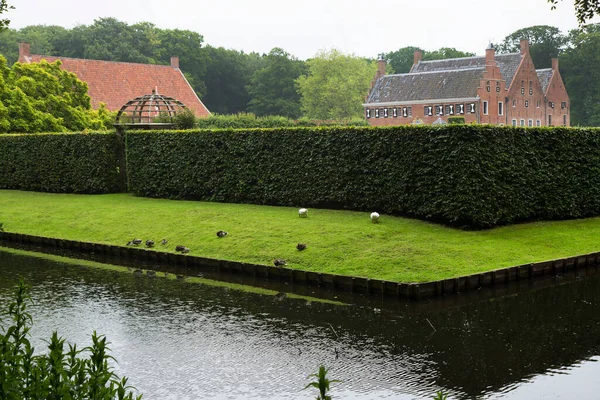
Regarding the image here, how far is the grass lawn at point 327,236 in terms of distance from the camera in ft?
52.5

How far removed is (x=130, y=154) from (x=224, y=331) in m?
18.4

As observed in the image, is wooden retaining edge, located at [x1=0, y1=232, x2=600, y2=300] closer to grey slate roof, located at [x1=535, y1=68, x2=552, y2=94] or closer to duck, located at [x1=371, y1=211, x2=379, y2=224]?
duck, located at [x1=371, y1=211, x2=379, y2=224]

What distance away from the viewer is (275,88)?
326 ft

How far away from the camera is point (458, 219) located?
61.9ft

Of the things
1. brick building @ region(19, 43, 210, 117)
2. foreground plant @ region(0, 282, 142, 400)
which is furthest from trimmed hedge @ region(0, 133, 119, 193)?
foreground plant @ region(0, 282, 142, 400)

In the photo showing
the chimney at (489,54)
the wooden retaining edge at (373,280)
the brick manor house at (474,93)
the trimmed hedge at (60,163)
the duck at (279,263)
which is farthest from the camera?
the chimney at (489,54)

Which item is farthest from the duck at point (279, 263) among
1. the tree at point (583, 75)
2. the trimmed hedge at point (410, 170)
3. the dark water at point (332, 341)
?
the tree at point (583, 75)

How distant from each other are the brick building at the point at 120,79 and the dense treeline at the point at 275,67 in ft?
72.8

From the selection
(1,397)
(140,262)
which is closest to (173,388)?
(1,397)

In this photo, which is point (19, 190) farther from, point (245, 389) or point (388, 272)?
point (245, 389)

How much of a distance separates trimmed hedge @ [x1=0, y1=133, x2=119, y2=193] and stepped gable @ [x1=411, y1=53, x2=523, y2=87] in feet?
187

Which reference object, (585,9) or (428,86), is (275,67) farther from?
(585,9)

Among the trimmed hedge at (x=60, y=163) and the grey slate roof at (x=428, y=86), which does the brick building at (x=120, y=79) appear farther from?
the grey slate roof at (x=428, y=86)

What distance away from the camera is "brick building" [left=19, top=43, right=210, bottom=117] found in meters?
55.8
